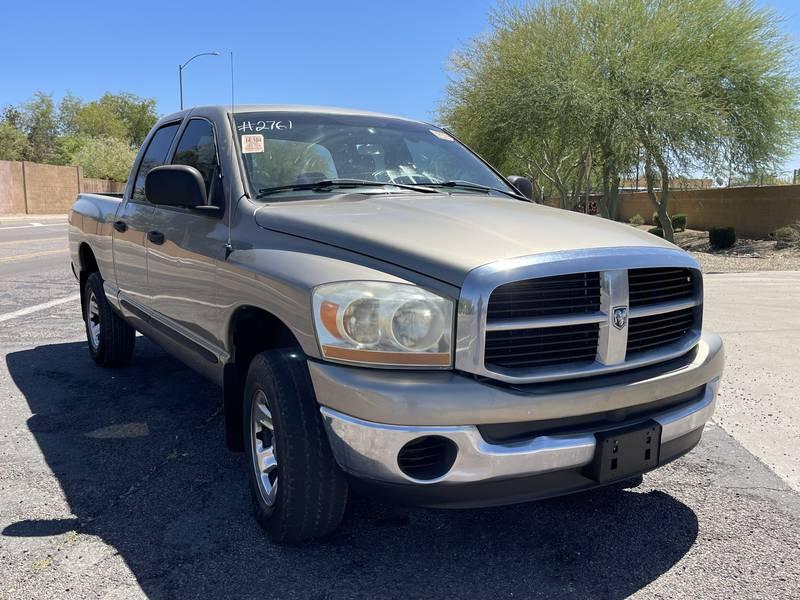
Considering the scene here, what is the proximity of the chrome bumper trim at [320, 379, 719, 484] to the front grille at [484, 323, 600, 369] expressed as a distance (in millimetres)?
267

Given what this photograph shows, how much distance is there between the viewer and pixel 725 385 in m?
5.49

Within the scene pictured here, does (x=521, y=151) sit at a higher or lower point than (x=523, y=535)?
higher

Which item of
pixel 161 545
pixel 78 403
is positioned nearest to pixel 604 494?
pixel 161 545

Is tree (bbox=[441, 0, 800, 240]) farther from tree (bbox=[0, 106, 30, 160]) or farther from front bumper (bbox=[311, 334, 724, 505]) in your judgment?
tree (bbox=[0, 106, 30, 160])

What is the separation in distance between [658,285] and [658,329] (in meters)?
0.18

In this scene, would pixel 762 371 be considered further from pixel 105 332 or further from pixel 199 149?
pixel 105 332

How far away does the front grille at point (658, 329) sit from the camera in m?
2.79

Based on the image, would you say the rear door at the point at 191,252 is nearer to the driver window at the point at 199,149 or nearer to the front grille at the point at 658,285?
the driver window at the point at 199,149

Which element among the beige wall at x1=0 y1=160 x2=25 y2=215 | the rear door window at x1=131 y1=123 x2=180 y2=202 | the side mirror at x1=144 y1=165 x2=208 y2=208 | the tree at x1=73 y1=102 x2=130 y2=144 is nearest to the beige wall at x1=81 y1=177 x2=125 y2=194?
the beige wall at x1=0 y1=160 x2=25 y2=215

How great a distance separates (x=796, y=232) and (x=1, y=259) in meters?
20.5

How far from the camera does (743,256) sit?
65.8 ft

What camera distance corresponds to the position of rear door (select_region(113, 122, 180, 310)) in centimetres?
451

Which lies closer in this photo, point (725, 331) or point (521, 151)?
point (725, 331)

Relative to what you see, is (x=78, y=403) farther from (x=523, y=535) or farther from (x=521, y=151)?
(x=521, y=151)
